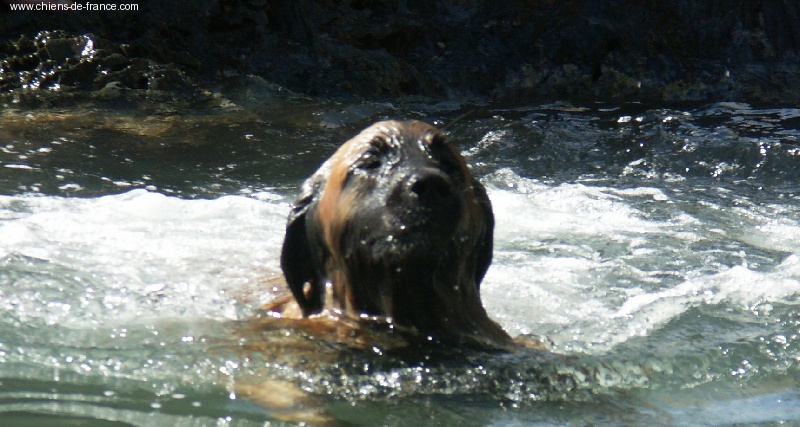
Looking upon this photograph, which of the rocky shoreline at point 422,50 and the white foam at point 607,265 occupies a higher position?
the rocky shoreline at point 422,50

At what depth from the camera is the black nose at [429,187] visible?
3156 mm

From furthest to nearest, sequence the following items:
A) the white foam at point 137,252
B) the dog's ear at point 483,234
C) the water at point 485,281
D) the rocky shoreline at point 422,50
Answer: the rocky shoreline at point 422,50 → the white foam at point 137,252 → the dog's ear at point 483,234 → the water at point 485,281

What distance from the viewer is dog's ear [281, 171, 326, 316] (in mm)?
3633

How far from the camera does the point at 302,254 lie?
3.69 metres

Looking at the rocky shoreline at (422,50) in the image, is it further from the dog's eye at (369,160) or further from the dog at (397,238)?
the dog's eye at (369,160)

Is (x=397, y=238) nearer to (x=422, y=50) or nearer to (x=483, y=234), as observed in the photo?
(x=483, y=234)

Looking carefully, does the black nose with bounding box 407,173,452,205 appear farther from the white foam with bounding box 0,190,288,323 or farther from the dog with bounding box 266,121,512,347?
the white foam with bounding box 0,190,288,323

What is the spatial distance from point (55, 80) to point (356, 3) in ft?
9.86

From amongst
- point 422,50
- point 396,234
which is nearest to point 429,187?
point 396,234

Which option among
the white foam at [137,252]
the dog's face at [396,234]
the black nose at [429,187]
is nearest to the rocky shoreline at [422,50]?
the white foam at [137,252]

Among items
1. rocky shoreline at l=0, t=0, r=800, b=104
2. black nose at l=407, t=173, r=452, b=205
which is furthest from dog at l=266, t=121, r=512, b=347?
rocky shoreline at l=0, t=0, r=800, b=104

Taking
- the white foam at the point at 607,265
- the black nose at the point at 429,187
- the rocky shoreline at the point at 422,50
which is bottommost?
the white foam at the point at 607,265

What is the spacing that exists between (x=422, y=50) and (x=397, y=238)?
690 centimetres

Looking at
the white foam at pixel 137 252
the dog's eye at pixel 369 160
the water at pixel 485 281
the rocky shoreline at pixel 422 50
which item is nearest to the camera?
the water at pixel 485 281
